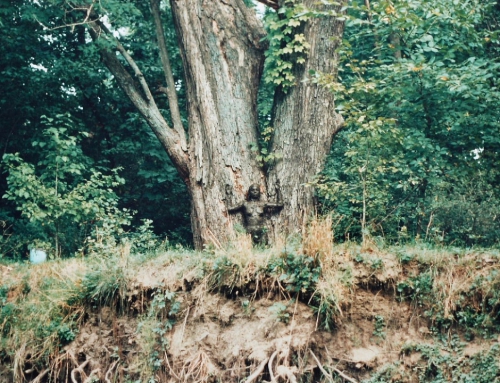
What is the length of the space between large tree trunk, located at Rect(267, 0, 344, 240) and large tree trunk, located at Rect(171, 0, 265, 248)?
1.49 ft

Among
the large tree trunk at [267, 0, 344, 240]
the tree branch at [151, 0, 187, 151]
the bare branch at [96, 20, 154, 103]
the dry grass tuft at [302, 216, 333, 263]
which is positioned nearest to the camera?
the dry grass tuft at [302, 216, 333, 263]

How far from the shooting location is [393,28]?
7.93 m

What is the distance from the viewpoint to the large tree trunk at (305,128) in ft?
28.0

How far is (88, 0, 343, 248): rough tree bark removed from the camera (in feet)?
28.1

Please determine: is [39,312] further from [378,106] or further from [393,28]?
[393,28]

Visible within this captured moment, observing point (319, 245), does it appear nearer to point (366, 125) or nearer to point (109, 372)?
point (366, 125)

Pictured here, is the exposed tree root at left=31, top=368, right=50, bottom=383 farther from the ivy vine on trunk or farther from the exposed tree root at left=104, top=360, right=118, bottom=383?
the ivy vine on trunk

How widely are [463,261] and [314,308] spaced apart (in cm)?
165

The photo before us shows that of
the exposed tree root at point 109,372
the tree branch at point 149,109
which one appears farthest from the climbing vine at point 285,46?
the exposed tree root at point 109,372

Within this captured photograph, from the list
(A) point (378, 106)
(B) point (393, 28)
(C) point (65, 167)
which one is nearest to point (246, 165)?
(A) point (378, 106)

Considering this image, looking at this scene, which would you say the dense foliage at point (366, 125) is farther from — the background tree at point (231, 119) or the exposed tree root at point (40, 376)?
the exposed tree root at point (40, 376)

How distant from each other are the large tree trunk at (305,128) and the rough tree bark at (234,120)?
2 centimetres

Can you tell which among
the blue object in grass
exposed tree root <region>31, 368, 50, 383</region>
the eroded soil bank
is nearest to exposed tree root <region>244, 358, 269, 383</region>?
the eroded soil bank

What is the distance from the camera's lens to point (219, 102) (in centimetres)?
891
